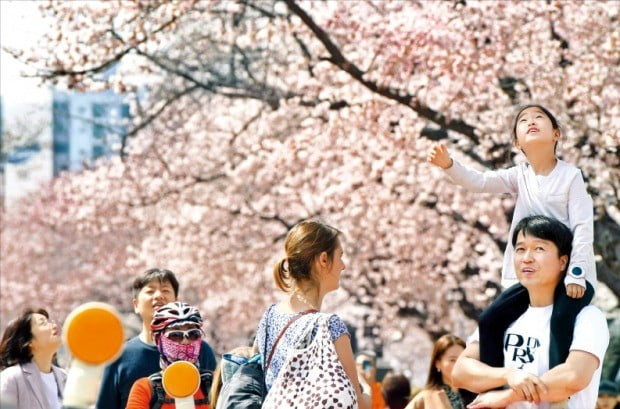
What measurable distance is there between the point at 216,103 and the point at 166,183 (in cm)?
223

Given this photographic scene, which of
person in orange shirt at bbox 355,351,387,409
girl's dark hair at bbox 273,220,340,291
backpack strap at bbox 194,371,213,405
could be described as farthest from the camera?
person in orange shirt at bbox 355,351,387,409

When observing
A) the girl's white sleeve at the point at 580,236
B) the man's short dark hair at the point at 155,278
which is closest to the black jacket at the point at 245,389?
the girl's white sleeve at the point at 580,236

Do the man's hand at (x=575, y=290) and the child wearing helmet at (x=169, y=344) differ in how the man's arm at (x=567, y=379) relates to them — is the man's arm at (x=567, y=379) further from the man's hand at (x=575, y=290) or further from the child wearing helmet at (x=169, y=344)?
the child wearing helmet at (x=169, y=344)

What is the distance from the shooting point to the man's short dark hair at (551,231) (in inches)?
176

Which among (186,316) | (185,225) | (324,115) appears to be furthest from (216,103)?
(186,316)

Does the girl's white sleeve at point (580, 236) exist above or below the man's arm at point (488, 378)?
above

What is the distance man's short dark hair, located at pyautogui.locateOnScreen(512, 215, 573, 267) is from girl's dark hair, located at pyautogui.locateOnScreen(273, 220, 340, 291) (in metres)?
0.79

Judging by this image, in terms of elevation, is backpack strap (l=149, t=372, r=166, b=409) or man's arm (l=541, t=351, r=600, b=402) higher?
backpack strap (l=149, t=372, r=166, b=409)

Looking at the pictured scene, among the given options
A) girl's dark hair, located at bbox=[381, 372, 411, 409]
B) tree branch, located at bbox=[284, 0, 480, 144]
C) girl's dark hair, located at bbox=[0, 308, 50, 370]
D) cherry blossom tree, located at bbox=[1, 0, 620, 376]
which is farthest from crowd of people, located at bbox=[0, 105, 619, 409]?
tree branch, located at bbox=[284, 0, 480, 144]

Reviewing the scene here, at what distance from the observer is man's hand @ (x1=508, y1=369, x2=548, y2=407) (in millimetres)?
4156

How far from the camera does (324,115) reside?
51.9 feet

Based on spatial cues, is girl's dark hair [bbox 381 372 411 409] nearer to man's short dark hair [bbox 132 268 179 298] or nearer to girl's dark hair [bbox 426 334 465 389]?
girl's dark hair [bbox 426 334 465 389]

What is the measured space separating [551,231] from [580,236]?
111 mm

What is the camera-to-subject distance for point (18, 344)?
6.92m
